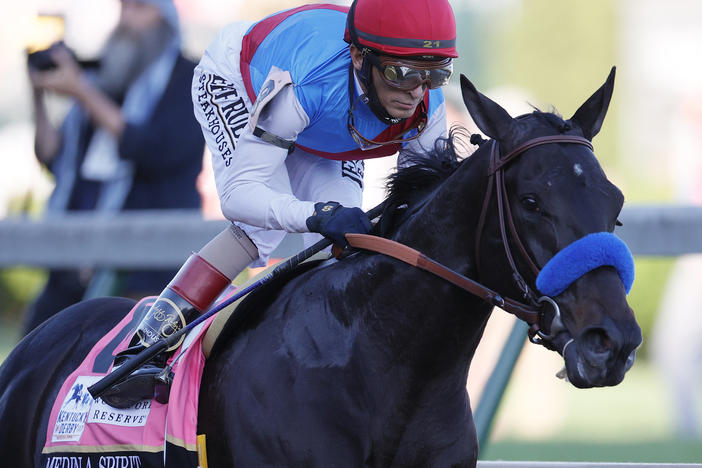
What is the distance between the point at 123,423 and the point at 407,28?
54.8 inches

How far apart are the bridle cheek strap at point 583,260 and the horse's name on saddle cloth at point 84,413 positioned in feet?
4.29

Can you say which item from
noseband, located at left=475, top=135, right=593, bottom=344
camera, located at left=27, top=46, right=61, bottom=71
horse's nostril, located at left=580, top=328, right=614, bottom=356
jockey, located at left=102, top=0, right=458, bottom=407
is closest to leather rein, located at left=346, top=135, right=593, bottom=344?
noseband, located at left=475, top=135, right=593, bottom=344

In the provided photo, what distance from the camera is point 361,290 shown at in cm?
317

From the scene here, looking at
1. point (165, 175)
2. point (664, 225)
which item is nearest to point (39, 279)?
point (165, 175)

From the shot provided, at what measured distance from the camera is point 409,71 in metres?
3.26

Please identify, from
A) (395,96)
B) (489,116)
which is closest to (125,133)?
(395,96)

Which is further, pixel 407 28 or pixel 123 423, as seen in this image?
pixel 123 423

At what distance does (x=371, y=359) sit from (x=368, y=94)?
2.63 ft

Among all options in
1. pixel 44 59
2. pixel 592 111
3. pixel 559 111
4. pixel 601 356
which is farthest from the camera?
pixel 559 111

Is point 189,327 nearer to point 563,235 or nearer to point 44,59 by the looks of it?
point 563,235

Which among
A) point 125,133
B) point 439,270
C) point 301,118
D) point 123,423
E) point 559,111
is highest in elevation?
point 301,118

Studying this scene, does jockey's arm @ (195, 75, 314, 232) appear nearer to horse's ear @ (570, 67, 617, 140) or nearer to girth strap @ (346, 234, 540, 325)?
girth strap @ (346, 234, 540, 325)

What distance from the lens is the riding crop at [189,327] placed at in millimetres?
3318

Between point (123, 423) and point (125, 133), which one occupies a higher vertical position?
point (123, 423)
